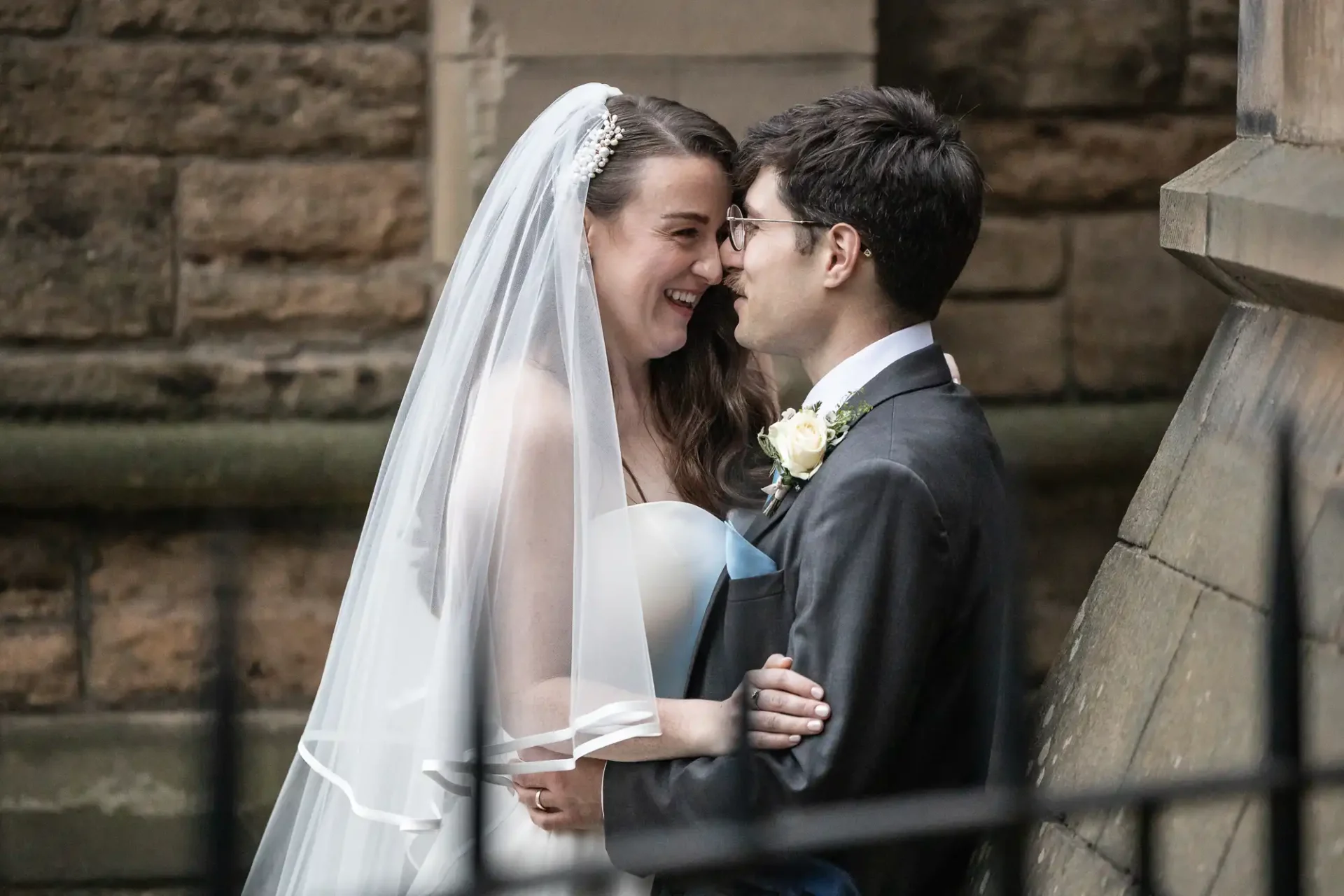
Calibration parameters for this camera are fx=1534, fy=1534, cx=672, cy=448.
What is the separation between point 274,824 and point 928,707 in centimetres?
124

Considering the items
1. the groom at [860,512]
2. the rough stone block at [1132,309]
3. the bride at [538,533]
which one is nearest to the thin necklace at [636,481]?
the bride at [538,533]

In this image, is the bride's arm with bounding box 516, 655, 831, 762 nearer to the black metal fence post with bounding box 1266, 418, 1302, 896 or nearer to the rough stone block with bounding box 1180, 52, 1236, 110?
the black metal fence post with bounding box 1266, 418, 1302, 896

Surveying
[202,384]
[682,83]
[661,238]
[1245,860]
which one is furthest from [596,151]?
[202,384]

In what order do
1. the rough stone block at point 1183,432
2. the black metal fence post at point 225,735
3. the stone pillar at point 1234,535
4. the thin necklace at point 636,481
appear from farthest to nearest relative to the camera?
the thin necklace at point 636,481
the rough stone block at point 1183,432
the stone pillar at point 1234,535
the black metal fence post at point 225,735

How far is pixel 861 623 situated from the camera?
1.87 meters

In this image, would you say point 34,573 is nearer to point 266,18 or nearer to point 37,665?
point 37,665

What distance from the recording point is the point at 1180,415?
1.87m

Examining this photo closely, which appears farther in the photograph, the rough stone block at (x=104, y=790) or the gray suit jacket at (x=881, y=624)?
the rough stone block at (x=104, y=790)

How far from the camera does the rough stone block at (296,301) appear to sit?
3895 millimetres

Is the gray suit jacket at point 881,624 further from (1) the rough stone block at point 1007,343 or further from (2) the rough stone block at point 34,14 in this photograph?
(2) the rough stone block at point 34,14

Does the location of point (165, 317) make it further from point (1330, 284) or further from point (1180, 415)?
point (1330, 284)

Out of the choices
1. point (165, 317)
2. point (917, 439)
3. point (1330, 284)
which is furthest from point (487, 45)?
point (1330, 284)

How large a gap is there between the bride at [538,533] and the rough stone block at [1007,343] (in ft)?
5.40

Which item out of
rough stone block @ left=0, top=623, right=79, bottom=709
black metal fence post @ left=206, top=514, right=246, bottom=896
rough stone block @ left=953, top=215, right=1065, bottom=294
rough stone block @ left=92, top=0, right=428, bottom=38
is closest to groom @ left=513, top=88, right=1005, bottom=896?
black metal fence post @ left=206, top=514, right=246, bottom=896
